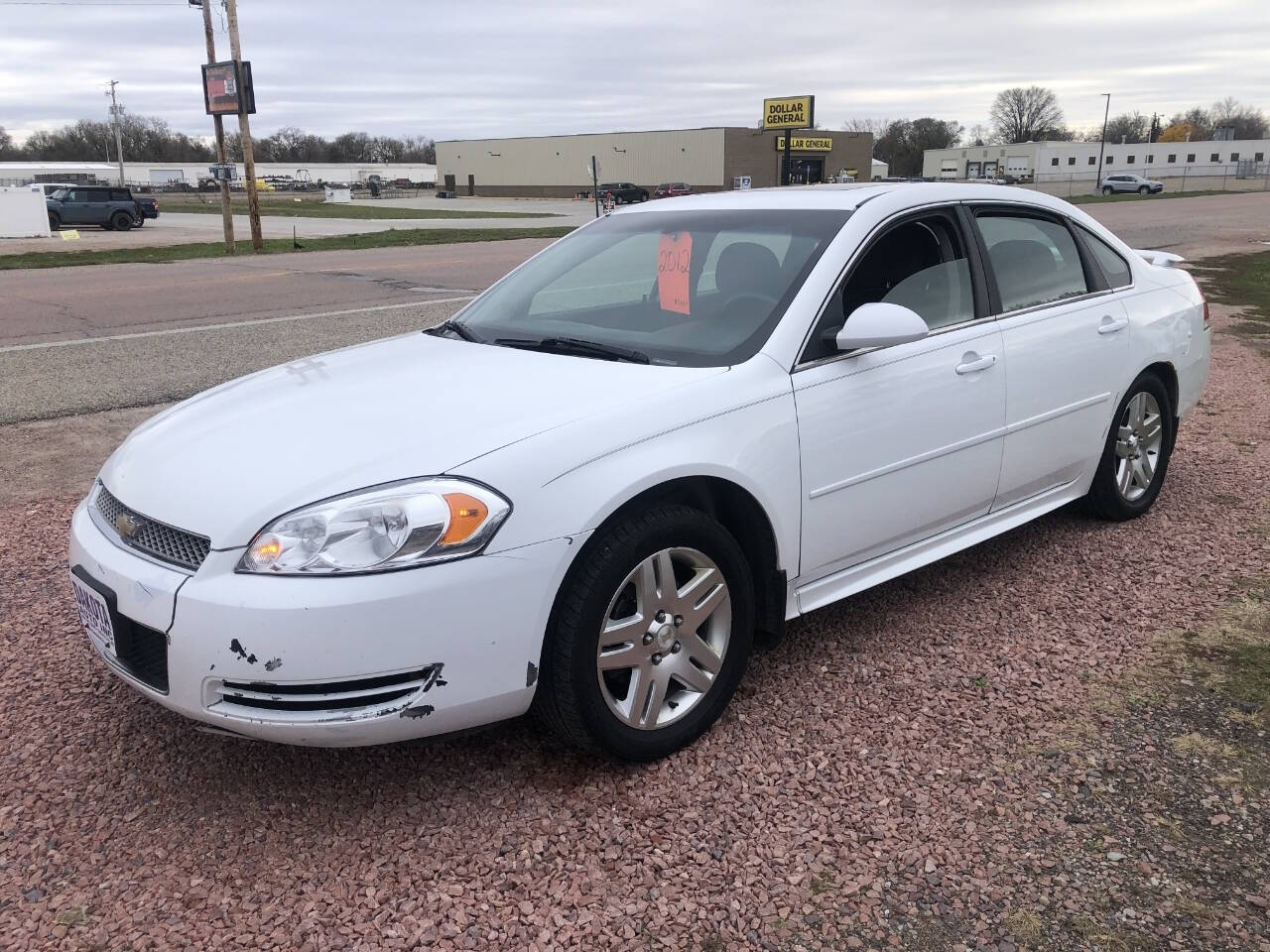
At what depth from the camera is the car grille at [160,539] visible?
2.63 meters

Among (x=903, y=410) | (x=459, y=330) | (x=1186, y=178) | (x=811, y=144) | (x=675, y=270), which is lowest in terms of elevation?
(x=903, y=410)

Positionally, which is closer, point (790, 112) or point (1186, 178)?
point (790, 112)

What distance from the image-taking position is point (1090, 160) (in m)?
104

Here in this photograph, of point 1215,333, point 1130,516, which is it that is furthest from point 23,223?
point 1130,516

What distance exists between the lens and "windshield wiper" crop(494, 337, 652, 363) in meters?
3.33

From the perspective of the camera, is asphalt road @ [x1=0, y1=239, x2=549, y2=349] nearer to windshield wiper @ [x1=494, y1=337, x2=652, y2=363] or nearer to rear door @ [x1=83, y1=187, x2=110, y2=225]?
windshield wiper @ [x1=494, y1=337, x2=652, y2=363]

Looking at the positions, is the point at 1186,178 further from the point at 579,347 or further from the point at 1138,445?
the point at 579,347

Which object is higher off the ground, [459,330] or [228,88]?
[228,88]

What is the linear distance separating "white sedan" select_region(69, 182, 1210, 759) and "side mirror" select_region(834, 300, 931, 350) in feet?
0.04

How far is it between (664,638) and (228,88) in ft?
86.2

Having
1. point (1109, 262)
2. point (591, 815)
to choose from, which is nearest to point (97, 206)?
point (1109, 262)

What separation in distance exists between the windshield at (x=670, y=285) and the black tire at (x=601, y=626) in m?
0.59

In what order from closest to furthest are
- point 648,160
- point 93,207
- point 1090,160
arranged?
point 93,207 → point 648,160 → point 1090,160

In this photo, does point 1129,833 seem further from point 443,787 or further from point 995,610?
point 443,787
